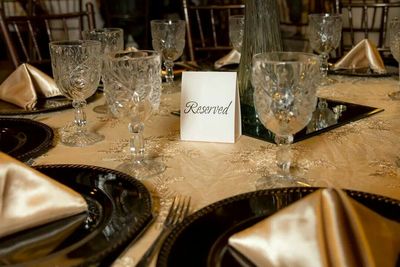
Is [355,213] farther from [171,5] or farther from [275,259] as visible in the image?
[171,5]

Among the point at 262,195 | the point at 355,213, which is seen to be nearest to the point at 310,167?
the point at 262,195

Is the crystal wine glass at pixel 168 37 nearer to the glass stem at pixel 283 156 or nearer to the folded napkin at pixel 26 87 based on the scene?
the folded napkin at pixel 26 87

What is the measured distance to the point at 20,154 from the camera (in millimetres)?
879

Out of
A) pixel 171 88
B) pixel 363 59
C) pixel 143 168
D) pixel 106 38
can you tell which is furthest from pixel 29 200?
pixel 363 59

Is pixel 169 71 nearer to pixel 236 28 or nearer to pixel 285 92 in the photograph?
pixel 236 28

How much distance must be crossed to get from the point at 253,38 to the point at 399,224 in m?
0.64

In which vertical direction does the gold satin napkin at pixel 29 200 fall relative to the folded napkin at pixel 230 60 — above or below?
below

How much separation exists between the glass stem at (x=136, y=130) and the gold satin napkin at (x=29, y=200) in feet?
0.69

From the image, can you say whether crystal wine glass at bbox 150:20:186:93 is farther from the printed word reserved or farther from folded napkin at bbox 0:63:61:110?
the printed word reserved

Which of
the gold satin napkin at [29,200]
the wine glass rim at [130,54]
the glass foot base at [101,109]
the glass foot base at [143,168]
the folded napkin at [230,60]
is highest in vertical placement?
the wine glass rim at [130,54]

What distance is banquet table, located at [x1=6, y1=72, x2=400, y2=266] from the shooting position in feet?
2.43

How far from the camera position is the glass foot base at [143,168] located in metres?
0.80

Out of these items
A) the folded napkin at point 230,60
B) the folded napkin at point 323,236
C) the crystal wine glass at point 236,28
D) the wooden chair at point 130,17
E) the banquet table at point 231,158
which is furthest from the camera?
the wooden chair at point 130,17

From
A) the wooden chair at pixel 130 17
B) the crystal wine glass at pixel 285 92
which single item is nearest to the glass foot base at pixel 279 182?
the crystal wine glass at pixel 285 92
